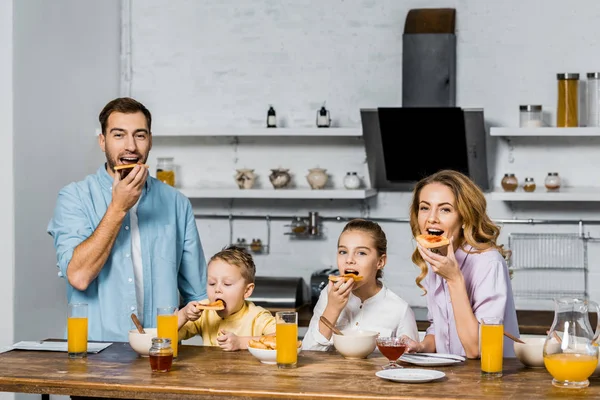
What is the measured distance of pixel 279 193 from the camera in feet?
17.1

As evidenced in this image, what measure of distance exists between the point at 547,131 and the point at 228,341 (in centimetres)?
265

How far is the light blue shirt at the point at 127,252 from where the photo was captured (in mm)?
3273

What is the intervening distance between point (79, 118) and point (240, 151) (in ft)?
3.42

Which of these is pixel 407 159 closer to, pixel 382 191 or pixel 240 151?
pixel 382 191

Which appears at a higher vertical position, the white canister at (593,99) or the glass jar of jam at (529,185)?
the white canister at (593,99)

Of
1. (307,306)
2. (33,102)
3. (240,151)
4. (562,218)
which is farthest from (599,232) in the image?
(33,102)

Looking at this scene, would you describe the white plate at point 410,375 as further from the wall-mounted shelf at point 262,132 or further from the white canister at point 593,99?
the white canister at point 593,99

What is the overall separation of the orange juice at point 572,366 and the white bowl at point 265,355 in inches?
32.7

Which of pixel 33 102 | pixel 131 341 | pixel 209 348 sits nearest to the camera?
pixel 131 341

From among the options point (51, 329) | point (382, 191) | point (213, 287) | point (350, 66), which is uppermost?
point (350, 66)

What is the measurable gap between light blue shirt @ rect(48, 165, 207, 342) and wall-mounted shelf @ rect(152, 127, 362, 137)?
5.59ft

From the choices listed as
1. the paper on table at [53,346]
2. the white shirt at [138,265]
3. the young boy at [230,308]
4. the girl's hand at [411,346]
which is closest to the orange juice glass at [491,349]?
the girl's hand at [411,346]

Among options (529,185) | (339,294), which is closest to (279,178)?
(529,185)

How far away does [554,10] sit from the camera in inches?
204
